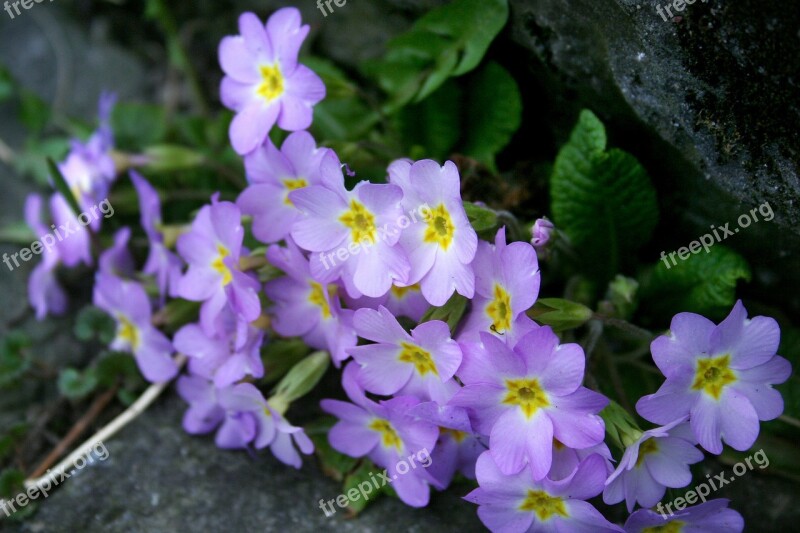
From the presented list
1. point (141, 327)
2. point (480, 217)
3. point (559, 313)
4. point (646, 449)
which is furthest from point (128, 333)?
point (646, 449)

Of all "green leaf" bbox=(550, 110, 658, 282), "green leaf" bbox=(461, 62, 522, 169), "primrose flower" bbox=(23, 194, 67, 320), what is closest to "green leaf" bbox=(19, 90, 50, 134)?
"primrose flower" bbox=(23, 194, 67, 320)

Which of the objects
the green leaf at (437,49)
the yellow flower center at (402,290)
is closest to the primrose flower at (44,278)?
the green leaf at (437,49)

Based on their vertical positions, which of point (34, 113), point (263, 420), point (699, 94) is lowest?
point (34, 113)

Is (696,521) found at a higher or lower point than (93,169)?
higher

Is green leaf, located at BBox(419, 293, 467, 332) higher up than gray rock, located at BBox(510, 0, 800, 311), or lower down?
lower down

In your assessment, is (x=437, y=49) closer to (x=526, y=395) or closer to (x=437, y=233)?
(x=437, y=233)

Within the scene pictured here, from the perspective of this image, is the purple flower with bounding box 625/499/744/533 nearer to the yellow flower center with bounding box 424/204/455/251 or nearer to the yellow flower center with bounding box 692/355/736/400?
the yellow flower center with bounding box 692/355/736/400
